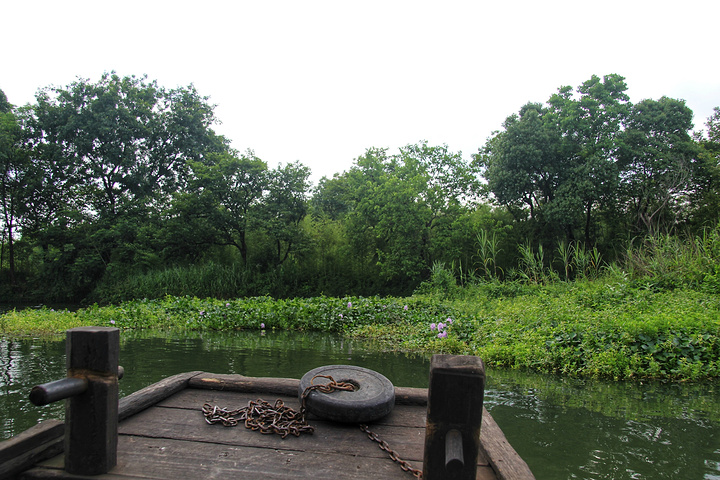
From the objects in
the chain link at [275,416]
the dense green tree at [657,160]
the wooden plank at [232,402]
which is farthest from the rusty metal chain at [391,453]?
the dense green tree at [657,160]

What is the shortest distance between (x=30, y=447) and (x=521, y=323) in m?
6.80

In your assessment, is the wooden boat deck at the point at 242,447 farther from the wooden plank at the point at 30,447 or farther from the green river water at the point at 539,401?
the green river water at the point at 539,401

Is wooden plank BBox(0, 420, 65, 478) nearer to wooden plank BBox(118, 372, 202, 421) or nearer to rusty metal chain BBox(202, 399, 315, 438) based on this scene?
wooden plank BBox(118, 372, 202, 421)

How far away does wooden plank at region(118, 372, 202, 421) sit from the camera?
2377mm

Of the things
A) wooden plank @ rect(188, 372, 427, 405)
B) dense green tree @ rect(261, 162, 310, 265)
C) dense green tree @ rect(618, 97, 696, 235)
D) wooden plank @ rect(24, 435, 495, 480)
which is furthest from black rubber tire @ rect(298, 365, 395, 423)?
dense green tree @ rect(618, 97, 696, 235)

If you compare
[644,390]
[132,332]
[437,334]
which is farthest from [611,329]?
[132,332]

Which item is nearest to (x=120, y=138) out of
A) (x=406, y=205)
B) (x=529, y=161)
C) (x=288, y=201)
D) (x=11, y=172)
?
(x=11, y=172)

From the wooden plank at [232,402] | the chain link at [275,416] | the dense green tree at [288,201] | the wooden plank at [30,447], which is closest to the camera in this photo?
the wooden plank at [30,447]

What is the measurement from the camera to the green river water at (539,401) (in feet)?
9.92

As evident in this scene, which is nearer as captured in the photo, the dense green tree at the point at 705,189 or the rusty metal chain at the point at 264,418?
the rusty metal chain at the point at 264,418

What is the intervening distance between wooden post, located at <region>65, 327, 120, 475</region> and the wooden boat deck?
0.08m

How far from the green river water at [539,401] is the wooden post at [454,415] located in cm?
174

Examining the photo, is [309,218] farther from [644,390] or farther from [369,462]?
[369,462]

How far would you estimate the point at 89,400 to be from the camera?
5.48 feet
